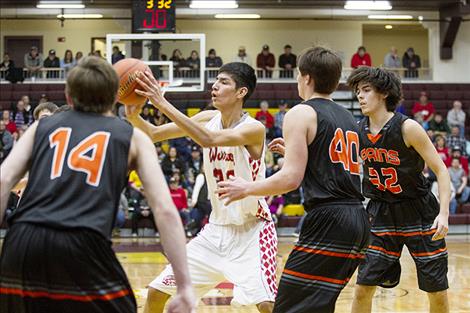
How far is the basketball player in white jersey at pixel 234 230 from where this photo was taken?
509 cm

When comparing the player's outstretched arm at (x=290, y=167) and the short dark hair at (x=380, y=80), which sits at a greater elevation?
the short dark hair at (x=380, y=80)

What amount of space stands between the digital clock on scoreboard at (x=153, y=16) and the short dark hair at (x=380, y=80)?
904cm

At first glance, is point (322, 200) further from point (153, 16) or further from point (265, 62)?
point (265, 62)

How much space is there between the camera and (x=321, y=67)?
445 centimetres

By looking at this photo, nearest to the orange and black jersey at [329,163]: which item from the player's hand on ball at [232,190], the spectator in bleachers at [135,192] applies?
the player's hand on ball at [232,190]

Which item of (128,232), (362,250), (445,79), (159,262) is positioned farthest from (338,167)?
(445,79)

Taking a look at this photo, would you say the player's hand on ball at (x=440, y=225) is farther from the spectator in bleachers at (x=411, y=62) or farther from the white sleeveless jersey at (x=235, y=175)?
the spectator in bleachers at (x=411, y=62)

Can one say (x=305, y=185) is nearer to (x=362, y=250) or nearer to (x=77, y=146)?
(x=362, y=250)

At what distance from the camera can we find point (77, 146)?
328 cm

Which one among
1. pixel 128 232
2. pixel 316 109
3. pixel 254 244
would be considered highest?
pixel 316 109

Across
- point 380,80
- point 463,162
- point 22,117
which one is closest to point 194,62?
point 22,117

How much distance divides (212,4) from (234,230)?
18906 mm

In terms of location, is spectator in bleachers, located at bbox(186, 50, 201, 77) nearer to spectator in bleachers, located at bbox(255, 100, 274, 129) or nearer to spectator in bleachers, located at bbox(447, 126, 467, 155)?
spectator in bleachers, located at bbox(255, 100, 274, 129)

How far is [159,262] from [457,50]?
16759 millimetres
